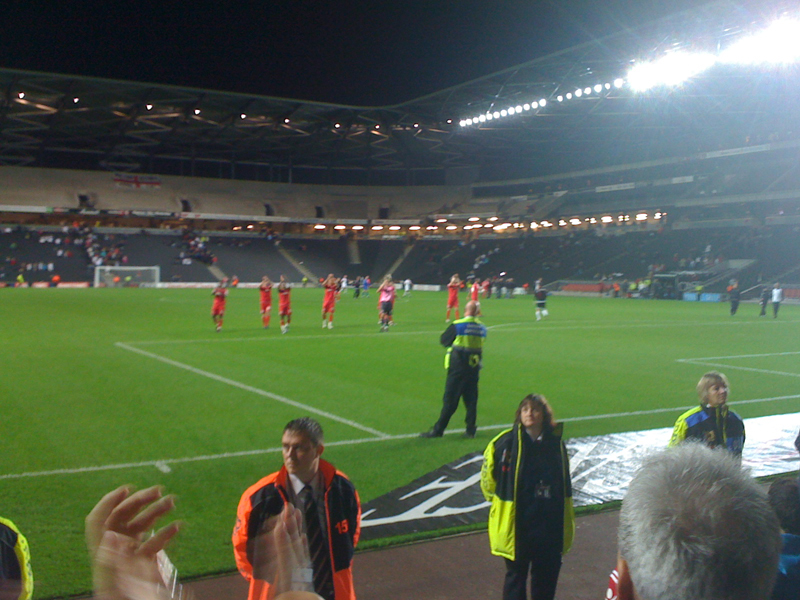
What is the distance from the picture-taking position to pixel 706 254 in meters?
58.0

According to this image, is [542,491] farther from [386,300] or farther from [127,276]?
[127,276]

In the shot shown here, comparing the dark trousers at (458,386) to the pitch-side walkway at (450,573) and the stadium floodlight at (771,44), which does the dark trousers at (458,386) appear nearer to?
the pitch-side walkway at (450,573)

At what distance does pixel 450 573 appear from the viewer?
5.73 metres

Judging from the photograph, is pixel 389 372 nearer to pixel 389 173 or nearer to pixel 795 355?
pixel 795 355

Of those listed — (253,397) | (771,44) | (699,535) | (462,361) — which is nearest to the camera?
(699,535)

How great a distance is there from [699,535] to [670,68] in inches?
1487

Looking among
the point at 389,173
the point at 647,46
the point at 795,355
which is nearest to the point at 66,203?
the point at 389,173

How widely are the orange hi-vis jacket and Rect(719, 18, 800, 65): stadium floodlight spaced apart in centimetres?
3298

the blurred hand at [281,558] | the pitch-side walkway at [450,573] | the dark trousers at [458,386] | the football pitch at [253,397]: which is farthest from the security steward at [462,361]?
the blurred hand at [281,558]

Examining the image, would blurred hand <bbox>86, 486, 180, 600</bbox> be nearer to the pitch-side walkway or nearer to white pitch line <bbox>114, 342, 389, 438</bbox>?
the pitch-side walkway

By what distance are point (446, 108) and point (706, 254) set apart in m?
25.8

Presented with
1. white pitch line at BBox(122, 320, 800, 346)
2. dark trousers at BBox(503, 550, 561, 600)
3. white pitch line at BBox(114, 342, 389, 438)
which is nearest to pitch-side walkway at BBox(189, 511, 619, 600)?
dark trousers at BBox(503, 550, 561, 600)

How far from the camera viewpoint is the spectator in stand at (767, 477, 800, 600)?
2182mm

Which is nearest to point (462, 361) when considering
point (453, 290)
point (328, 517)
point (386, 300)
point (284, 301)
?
point (328, 517)
